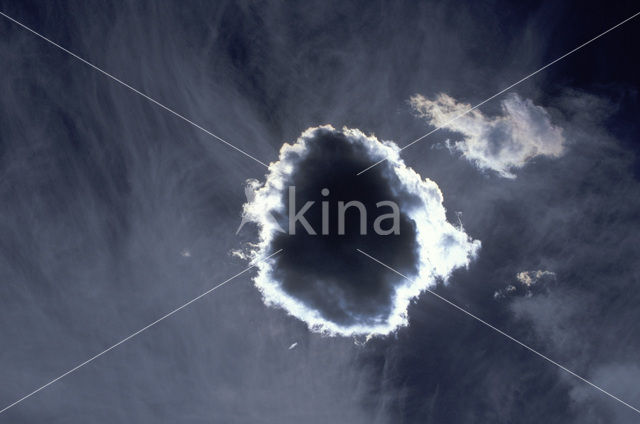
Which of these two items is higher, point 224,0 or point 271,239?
point 224,0

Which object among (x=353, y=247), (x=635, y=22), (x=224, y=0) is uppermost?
(x=224, y=0)

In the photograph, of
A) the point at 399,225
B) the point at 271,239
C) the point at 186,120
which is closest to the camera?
the point at 186,120

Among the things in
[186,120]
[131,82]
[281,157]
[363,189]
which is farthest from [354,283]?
[131,82]

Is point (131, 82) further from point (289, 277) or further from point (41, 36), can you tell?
point (289, 277)

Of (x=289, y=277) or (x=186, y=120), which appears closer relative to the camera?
(x=186, y=120)

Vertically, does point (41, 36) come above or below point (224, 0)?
below

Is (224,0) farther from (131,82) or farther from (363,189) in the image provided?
(363,189)

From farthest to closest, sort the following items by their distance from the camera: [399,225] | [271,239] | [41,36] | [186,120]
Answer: [399,225] < [271,239] < [186,120] < [41,36]

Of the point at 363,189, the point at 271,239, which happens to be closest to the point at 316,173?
the point at 363,189

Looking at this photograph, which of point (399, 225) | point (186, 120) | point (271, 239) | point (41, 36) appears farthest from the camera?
point (399, 225)
